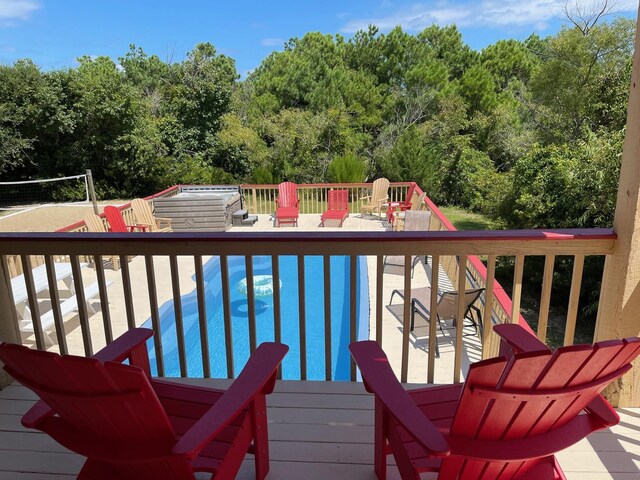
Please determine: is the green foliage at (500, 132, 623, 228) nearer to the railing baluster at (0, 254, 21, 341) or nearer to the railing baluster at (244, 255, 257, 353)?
the railing baluster at (244, 255, 257, 353)

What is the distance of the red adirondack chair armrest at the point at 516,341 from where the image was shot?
5.39 feet

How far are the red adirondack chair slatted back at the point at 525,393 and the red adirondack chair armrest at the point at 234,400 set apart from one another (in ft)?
2.00

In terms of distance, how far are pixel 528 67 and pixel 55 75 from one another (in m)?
21.2

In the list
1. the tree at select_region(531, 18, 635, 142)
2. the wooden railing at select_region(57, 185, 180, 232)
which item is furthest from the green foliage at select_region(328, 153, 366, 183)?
the tree at select_region(531, 18, 635, 142)

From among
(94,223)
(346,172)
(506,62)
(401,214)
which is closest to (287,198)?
(401,214)

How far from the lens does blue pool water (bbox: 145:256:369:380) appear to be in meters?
5.40

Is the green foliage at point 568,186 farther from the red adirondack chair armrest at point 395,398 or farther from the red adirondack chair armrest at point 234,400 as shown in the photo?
the red adirondack chair armrest at point 234,400

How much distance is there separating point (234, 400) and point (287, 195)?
10.4 m

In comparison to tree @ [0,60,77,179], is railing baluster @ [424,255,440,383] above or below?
below

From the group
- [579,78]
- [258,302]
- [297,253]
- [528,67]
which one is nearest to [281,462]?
[297,253]

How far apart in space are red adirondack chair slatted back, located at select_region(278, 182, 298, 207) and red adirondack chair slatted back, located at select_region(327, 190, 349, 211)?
96 centimetres

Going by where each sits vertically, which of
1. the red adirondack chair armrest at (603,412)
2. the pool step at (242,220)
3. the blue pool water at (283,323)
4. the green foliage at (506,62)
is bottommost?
the blue pool water at (283,323)

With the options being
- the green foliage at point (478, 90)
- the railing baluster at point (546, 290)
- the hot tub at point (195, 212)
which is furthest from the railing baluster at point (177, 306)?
the green foliage at point (478, 90)

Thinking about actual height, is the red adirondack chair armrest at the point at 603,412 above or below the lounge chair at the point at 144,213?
above
